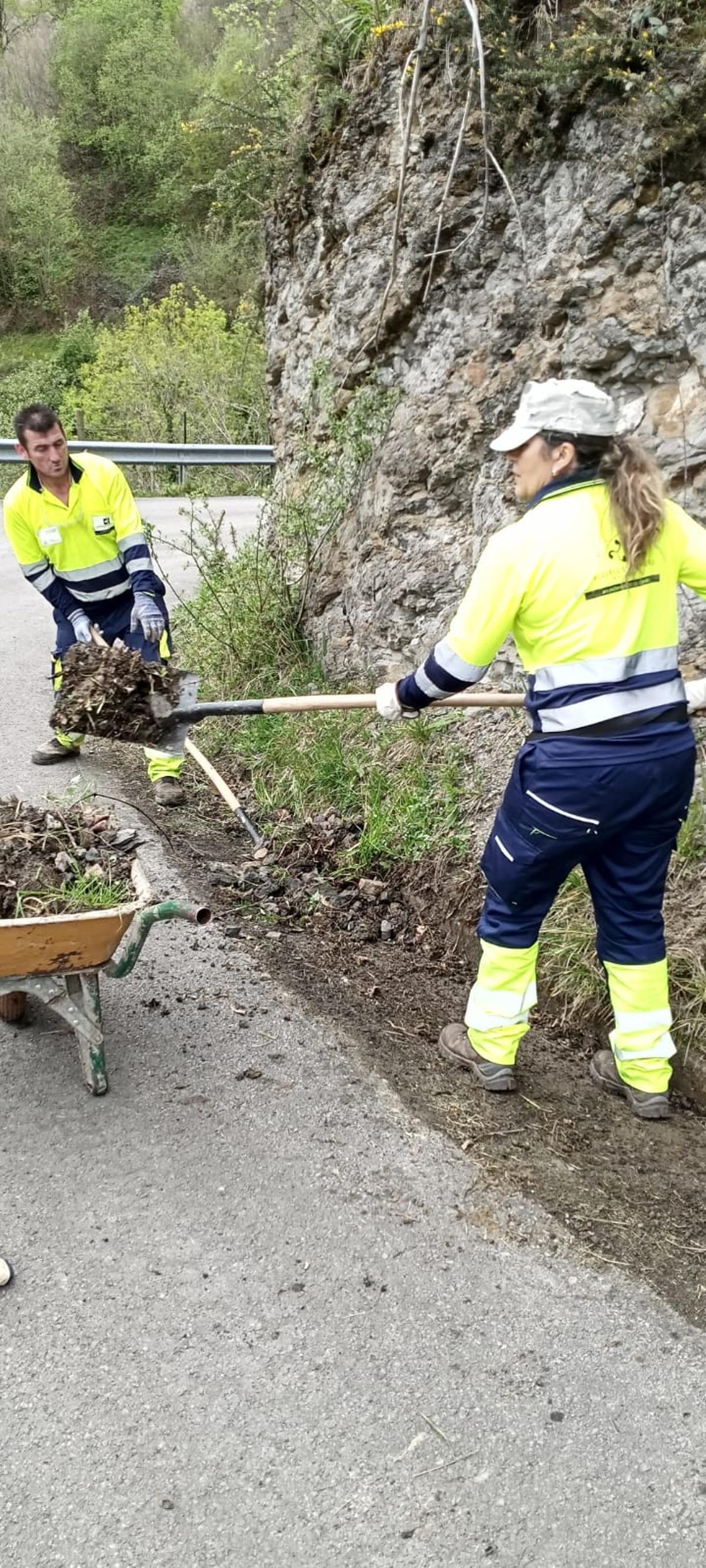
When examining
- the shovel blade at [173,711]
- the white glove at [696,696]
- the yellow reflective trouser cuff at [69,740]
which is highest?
the white glove at [696,696]

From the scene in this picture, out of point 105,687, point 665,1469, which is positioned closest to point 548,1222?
point 665,1469

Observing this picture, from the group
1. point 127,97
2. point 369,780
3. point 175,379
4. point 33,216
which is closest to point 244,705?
point 369,780

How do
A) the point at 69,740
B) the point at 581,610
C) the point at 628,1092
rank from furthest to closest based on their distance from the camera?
the point at 69,740 < the point at 628,1092 < the point at 581,610

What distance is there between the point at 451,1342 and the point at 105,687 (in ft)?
8.95

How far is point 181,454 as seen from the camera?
15984mm

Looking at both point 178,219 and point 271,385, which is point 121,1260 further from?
point 178,219

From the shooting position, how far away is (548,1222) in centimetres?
307

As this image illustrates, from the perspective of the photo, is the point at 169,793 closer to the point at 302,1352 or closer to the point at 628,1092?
the point at 628,1092

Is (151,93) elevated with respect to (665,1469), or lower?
elevated

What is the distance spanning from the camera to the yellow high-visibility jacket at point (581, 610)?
304 centimetres

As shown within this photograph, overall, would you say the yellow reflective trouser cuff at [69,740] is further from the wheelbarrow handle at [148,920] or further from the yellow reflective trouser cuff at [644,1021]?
the yellow reflective trouser cuff at [644,1021]

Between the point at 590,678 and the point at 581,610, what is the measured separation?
199 mm

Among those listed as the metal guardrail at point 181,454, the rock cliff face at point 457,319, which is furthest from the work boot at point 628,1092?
the metal guardrail at point 181,454

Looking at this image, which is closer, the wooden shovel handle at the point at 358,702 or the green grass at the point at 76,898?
the green grass at the point at 76,898
